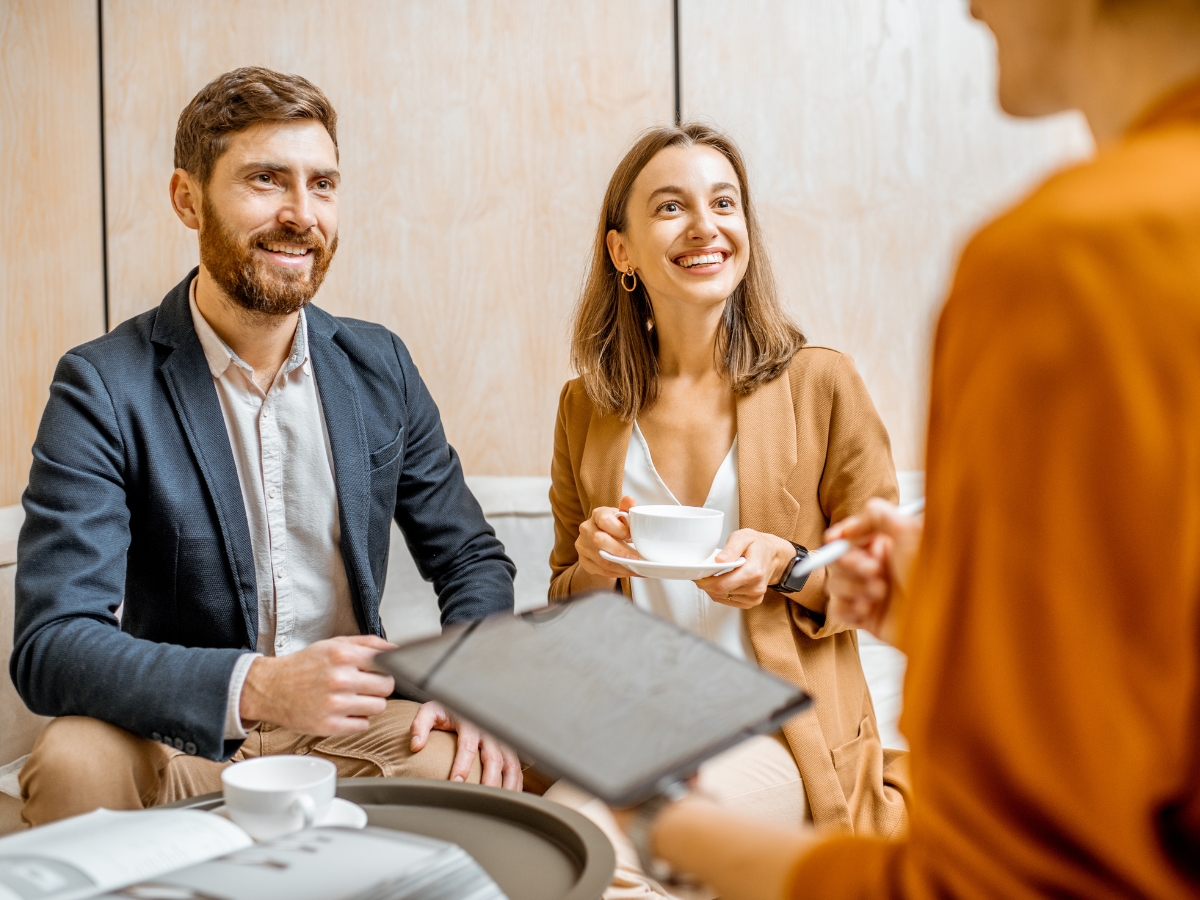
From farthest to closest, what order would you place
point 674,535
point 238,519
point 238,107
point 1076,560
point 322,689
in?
point 238,107 → point 238,519 → point 674,535 → point 322,689 → point 1076,560

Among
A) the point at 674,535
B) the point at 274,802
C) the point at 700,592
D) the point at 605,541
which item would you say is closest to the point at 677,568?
the point at 674,535

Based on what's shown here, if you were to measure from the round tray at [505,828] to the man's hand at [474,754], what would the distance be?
394 millimetres

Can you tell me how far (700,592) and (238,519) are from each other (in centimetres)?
80

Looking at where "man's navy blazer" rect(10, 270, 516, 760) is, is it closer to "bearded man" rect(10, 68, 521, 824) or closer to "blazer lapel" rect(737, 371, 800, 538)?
"bearded man" rect(10, 68, 521, 824)

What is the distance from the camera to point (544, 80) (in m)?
2.55

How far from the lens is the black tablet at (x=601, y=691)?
2.09 feet

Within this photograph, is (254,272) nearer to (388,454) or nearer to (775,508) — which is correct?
(388,454)

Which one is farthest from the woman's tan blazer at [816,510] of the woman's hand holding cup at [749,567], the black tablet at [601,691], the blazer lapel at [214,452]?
the black tablet at [601,691]

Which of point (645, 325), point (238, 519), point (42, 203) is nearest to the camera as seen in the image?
point (238, 519)

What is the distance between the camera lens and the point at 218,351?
5.91ft

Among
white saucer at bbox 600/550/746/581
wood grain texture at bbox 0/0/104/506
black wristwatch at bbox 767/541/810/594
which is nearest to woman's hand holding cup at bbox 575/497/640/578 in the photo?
white saucer at bbox 600/550/746/581

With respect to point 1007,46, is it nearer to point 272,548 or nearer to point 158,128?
point 272,548

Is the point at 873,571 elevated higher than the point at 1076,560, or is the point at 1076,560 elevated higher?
the point at 1076,560

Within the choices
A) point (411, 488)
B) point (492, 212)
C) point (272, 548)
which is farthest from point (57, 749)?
point (492, 212)
